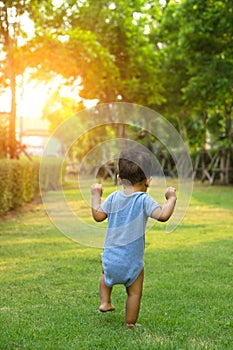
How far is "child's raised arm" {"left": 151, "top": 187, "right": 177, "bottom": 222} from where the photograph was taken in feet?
14.2

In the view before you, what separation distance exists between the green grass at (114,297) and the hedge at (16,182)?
2.71 m

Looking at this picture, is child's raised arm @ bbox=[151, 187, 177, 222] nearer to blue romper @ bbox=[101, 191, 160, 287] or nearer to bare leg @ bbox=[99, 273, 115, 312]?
blue romper @ bbox=[101, 191, 160, 287]

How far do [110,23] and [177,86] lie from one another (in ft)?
18.2

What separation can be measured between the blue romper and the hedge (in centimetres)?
806

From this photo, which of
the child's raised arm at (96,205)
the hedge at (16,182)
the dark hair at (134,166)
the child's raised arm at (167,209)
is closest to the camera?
the child's raised arm at (167,209)

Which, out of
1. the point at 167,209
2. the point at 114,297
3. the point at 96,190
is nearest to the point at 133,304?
the point at 167,209

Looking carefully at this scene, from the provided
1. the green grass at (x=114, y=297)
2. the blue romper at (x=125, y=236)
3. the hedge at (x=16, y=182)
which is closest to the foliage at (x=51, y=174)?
the hedge at (x=16, y=182)

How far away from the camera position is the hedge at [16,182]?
1282 centimetres

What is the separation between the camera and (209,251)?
8.66 metres

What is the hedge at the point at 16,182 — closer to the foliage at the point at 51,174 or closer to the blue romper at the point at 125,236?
the foliage at the point at 51,174

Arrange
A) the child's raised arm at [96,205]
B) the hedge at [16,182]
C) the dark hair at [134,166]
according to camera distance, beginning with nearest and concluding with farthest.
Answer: the dark hair at [134,166]
the child's raised arm at [96,205]
the hedge at [16,182]

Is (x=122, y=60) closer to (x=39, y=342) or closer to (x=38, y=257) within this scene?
(x=38, y=257)

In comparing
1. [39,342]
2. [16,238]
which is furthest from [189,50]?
[39,342]

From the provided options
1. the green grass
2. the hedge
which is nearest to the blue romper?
the green grass
